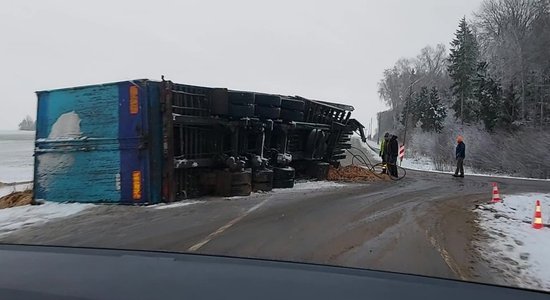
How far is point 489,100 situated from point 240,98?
41.9 metres

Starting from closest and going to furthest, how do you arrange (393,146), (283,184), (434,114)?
(283,184) → (393,146) → (434,114)

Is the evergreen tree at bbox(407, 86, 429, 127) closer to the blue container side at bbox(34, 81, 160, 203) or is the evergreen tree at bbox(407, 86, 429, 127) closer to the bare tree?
the bare tree

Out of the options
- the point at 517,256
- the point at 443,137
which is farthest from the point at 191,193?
the point at 443,137

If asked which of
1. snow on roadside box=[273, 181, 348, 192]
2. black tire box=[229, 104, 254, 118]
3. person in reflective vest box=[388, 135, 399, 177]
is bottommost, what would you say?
snow on roadside box=[273, 181, 348, 192]

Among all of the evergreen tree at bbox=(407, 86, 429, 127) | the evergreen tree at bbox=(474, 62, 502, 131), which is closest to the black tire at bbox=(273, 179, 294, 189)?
the evergreen tree at bbox=(474, 62, 502, 131)

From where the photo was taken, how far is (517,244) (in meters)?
6.89

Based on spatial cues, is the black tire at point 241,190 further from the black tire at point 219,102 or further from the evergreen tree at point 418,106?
the evergreen tree at point 418,106

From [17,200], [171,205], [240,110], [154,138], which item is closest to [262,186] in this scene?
[240,110]

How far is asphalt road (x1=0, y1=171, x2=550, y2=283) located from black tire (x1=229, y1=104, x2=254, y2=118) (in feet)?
7.25

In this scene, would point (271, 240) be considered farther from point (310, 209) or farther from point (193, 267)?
point (193, 267)

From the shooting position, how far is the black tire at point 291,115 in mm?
14016

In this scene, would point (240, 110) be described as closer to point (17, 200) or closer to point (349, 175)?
point (17, 200)

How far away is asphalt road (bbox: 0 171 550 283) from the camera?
5.95 meters

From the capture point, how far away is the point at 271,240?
22.6ft
